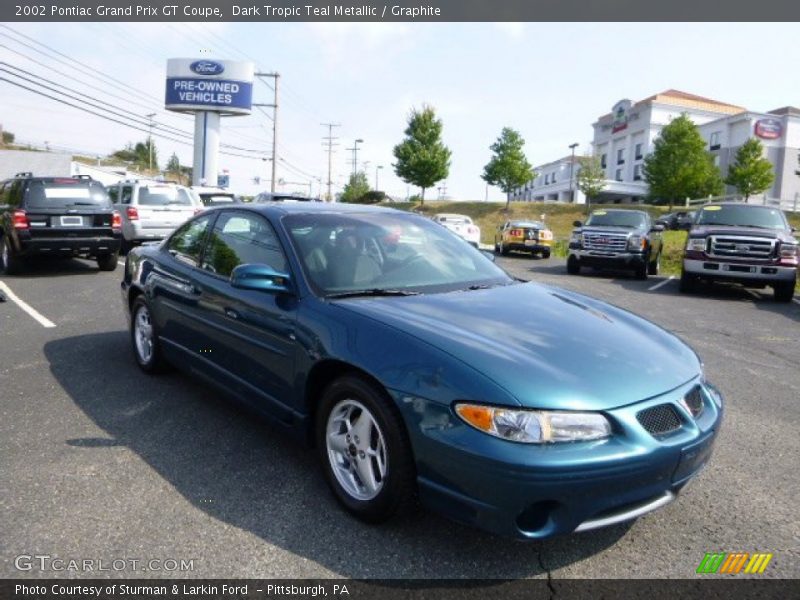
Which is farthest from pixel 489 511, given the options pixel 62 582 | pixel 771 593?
pixel 62 582

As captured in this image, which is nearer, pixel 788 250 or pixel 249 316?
pixel 249 316

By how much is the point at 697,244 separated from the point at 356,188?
67.1 metres

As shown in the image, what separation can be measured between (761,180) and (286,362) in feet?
179

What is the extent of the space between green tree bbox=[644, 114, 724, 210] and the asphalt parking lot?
1807 inches

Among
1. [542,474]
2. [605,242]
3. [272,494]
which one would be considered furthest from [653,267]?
[542,474]

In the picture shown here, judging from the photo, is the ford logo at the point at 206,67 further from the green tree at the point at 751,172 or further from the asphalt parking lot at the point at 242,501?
the asphalt parking lot at the point at 242,501

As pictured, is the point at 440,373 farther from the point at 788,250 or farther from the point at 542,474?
the point at 788,250

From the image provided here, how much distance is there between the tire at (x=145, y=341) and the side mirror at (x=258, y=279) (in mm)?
1929

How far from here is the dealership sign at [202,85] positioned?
4256 cm

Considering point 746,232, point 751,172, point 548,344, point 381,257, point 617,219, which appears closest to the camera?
point 548,344

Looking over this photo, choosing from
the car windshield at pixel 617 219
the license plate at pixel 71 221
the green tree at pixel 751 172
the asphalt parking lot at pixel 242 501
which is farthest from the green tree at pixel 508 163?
the asphalt parking lot at pixel 242 501

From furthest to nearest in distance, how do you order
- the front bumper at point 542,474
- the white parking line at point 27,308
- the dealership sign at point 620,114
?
the dealership sign at point 620,114
the white parking line at point 27,308
the front bumper at point 542,474

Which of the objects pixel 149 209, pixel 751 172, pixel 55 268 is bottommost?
pixel 55 268

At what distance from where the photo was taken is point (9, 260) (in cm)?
1135
